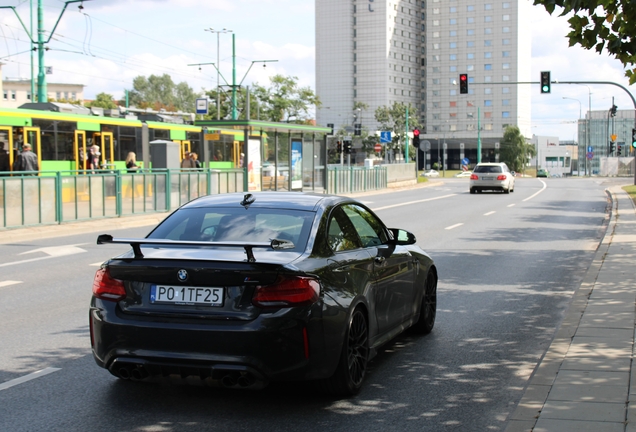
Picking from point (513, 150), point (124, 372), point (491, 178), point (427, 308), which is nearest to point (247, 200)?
point (124, 372)

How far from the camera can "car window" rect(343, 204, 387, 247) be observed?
664 cm

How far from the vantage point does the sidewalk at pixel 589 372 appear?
4.98 meters

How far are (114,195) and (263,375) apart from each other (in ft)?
60.7

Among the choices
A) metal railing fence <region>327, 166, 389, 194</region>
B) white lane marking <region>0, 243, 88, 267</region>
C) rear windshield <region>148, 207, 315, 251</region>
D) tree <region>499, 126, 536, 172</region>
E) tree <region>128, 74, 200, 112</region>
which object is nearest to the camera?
rear windshield <region>148, 207, 315, 251</region>

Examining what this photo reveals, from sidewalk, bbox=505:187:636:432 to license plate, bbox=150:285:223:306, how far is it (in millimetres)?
1948

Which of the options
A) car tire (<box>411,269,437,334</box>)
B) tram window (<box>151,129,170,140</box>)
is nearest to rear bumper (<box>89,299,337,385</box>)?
car tire (<box>411,269,437,334</box>)

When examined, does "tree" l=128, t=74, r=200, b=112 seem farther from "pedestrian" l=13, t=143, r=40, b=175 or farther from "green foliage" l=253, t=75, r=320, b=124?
"pedestrian" l=13, t=143, r=40, b=175

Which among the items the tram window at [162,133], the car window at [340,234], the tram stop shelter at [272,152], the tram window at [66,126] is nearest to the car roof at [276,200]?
the car window at [340,234]

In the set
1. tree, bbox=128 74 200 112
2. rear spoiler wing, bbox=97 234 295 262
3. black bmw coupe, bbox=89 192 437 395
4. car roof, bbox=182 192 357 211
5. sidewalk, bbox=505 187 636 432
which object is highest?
tree, bbox=128 74 200 112

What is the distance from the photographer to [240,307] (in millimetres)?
5105

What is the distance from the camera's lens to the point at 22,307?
31.1 ft

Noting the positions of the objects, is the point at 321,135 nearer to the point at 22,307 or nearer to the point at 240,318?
the point at 22,307

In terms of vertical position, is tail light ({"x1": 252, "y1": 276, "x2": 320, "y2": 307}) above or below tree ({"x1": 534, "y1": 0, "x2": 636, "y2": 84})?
below

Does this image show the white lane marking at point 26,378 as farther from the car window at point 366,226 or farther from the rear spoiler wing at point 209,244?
the car window at point 366,226
